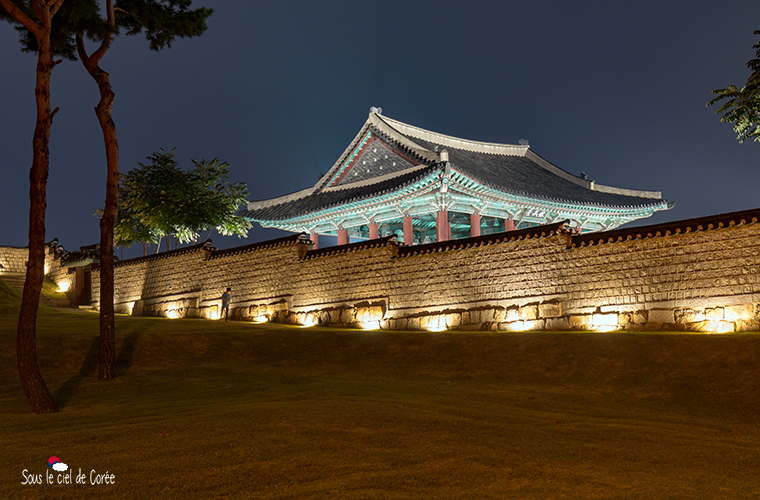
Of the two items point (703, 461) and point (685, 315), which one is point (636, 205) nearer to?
point (685, 315)

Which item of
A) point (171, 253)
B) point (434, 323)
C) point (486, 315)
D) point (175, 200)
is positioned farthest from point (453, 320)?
point (175, 200)

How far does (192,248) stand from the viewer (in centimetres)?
2309

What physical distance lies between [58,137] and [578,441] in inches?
5015

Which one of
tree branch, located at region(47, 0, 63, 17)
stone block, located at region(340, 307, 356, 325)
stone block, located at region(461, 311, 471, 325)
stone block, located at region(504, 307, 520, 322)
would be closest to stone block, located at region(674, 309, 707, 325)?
stone block, located at region(504, 307, 520, 322)

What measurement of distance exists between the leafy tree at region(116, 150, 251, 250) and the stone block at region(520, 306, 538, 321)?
17.2 metres

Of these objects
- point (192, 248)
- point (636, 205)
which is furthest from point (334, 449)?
point (636, 205)

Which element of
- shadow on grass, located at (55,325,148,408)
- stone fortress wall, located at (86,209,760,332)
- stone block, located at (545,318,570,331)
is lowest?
shadow on grass, located at (55,325,148,408)

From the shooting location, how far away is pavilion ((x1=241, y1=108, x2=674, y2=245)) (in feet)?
69.4

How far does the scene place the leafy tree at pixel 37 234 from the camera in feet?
26.3

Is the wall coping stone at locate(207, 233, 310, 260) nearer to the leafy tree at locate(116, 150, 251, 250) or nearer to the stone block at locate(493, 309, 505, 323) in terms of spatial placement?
the leafy tree at locate(116, 150, 251, 250)

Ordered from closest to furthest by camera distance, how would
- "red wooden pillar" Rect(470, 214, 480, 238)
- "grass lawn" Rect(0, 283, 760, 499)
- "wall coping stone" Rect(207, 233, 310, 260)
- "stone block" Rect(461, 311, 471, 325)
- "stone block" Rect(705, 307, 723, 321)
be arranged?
1. "grass lawn" Rect(0, 283, 760, 499)
2. "stone block" Rect(705, 307, 723, 321)
3. "stone block" Rect(461, 311, 471, 325)
4. "wall coping stone" Rect(207, 233, 310, 260)
5. "red wooden pillar" Rect(470, 214, 480, 238)

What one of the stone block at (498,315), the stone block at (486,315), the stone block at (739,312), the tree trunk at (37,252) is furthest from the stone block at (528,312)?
the tree trunk at (37,252)

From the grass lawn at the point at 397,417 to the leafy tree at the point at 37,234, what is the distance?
1.42 ft

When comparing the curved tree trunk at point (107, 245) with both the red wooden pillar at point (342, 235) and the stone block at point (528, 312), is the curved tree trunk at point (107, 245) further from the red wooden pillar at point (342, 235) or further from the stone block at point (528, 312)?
the red wooden pillar at point (342, 235)
